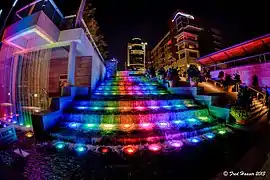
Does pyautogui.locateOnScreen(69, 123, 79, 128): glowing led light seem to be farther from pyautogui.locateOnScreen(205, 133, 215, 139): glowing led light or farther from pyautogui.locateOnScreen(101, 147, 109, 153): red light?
pyautogui.locateOnScreen(205, 133, 215, 139): glowing led light

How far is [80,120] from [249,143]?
611 centimetres

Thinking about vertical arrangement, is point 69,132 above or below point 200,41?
below

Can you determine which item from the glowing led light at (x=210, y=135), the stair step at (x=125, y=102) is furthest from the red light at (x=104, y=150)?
the glowing led light at (x=210, y=135)

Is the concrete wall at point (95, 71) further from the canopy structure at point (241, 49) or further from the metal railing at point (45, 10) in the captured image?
the canopy structure at point (241, 49)

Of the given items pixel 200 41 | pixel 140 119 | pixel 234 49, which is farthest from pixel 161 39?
pixel 140 119

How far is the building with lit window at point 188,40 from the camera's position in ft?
133

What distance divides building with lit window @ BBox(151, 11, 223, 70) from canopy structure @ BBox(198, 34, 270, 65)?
16524 millimetres

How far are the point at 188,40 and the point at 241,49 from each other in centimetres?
2503

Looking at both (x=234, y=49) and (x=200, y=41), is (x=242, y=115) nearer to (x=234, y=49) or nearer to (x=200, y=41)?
(x=234, y=49)

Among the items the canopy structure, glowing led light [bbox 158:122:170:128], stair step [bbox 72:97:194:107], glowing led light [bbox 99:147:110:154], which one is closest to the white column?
stair step [bbox 72:97:194:107]

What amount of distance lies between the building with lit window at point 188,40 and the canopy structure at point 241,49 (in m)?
16.5

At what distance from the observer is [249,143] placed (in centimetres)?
470

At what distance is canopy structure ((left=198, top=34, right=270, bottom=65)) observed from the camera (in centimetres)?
1475

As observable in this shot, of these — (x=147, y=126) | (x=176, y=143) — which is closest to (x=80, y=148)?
(x=147, y=126)
